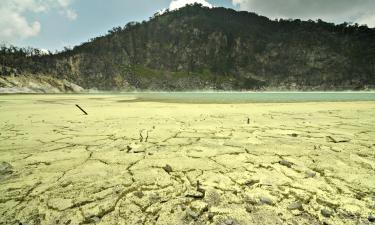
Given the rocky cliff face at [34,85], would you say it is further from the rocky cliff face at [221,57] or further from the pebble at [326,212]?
the pebble at [326,212]

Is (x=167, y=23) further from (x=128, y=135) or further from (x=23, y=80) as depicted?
(x=128, y=135)

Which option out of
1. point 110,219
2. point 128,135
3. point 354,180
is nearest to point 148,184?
point 110,219

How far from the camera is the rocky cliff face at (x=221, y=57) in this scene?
83.2m

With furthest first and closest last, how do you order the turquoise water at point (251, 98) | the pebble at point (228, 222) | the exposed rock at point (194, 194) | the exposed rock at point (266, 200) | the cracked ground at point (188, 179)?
the turquoise water at point (251, 98), the exposed rock at point (194, 194), the exposed rock at point (266, 200), the cracked ground at point (188, 179), the pebble at point (228, 222)

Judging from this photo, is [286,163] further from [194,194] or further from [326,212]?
[194,194]

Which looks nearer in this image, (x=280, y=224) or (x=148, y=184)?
(x=280, y=224)

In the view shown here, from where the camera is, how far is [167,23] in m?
114

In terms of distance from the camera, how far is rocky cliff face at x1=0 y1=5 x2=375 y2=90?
273 feet

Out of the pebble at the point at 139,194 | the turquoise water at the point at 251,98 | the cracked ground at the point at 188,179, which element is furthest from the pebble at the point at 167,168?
the turquoise water at the point at 251,98

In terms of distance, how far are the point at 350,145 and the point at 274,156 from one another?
1607 mm

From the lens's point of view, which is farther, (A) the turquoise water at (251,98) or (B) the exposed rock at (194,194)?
(A) the turquoise water at (251,98)

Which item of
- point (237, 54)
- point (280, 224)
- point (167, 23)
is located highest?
point (167, 23)

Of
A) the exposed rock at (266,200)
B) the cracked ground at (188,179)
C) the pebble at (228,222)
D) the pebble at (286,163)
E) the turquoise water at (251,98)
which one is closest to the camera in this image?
the pebble at (228,222)

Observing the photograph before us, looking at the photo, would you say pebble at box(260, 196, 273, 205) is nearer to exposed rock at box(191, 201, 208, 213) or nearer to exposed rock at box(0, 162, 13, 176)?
exposed rock at box(191, 201, 208, 213)
